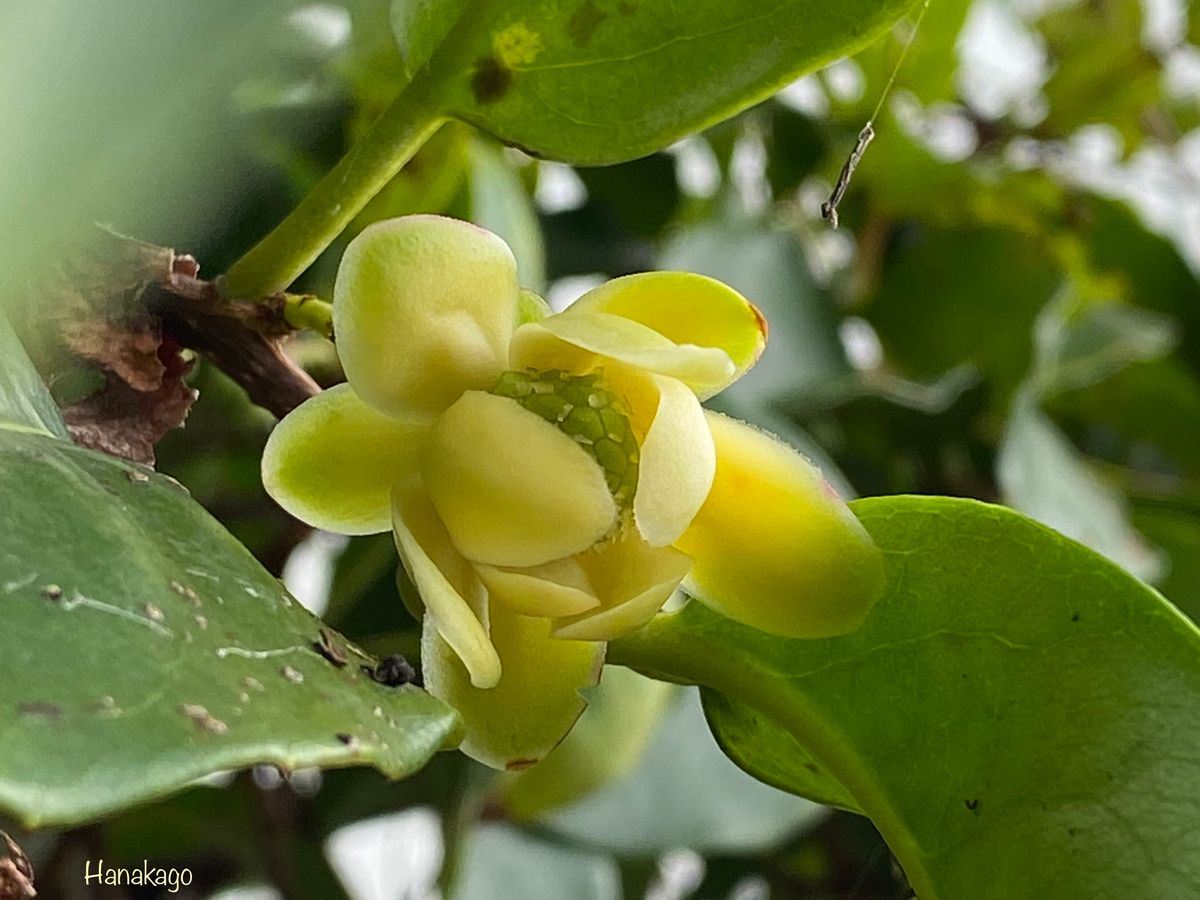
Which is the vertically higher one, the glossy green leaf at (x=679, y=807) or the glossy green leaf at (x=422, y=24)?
the glossy green leaf at (x=422, y=24)

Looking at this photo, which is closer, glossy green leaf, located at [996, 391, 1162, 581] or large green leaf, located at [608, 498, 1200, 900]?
large green leaf, located at [608, 498, 1200, 900]

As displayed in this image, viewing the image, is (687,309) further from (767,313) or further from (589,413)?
(767,313)

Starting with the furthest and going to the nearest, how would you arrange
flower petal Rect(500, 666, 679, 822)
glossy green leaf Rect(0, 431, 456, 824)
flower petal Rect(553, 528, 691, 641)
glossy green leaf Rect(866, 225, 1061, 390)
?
1. glossy green leaf Rect(866, 225, 1061, 390)
2. flower petal Rect(500, 666, 679, 822)
3. flower petal Rect(553, 528, 691, 641)
4. glossy green leaf Rect(0, 431, 456, 824)

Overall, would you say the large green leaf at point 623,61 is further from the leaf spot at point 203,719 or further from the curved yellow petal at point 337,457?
the leaf spot at point 203,719

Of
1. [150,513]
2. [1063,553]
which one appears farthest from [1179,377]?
[150,513]

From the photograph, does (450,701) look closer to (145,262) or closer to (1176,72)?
(145,262)

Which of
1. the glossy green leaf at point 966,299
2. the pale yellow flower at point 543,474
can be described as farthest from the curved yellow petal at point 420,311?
the glossy green leaf at point 966,299

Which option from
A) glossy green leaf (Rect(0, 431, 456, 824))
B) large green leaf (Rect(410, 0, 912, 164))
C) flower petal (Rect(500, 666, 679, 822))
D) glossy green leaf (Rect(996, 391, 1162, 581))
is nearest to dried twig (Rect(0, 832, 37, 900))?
glossy green leaf (Rect(0, 431, 456, 824))

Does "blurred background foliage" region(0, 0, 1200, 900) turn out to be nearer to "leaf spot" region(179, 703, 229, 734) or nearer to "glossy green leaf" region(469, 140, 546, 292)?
"glossy green leaf" region(469, 140, 546, 292)
